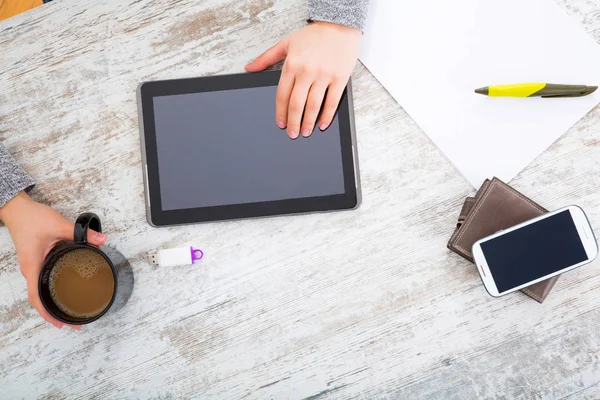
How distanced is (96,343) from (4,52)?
51 centimetres

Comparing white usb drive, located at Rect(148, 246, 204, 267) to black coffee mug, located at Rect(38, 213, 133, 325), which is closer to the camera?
black coffee mug, located at Rect(38, 213, 133, 325)

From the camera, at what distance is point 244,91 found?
716 mm

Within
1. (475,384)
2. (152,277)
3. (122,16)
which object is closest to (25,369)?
(152,277)

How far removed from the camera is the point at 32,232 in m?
0.72

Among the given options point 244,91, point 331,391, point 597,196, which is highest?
point 244,91

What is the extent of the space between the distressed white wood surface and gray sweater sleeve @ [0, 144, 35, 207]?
0.03 m

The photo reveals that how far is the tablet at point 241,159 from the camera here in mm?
709

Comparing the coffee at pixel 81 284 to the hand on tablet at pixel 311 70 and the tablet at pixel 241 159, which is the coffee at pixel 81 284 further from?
the hand on tablet at pixel 311 70

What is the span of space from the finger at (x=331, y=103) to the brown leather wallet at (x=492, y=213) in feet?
0.85

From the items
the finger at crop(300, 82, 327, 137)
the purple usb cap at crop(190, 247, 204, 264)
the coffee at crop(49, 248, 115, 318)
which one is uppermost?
the finger at crop(300, 82, 327, 137)

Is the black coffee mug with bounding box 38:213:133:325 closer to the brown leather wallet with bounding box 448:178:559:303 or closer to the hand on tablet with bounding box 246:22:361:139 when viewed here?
the hand on tablet with bounding box 246:22:361:139

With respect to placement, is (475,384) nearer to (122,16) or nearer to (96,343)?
(96,343)

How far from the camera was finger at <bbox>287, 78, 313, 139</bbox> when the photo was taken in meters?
0.71

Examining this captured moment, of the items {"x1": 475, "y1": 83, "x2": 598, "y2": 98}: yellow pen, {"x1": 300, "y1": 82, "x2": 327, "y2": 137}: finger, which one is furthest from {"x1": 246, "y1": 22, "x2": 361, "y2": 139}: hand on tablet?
{"x1": 475, "y1": 83, "x2": 598, "y2": 98}: yellow pen
